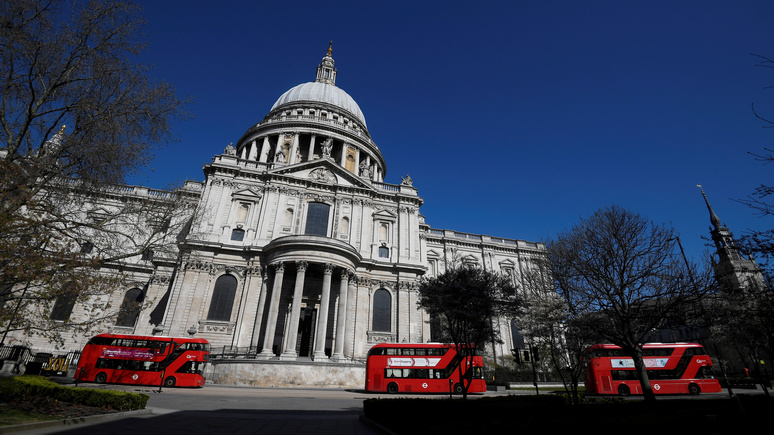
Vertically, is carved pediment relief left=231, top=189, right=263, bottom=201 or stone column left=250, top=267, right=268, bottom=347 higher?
carved pediment relief left=231, top=189, right=263, bottom=201

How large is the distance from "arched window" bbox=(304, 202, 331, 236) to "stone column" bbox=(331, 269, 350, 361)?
6.67m

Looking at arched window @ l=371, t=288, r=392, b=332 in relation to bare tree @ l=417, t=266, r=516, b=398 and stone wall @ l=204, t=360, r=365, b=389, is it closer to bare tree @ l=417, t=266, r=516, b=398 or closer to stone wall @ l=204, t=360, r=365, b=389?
stone wall @ l=204, t=360, r=365, b=389

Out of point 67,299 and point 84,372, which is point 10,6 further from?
point 84,372

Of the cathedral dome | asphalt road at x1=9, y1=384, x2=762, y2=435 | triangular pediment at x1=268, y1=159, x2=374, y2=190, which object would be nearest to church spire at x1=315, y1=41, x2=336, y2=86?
the cathedral dome

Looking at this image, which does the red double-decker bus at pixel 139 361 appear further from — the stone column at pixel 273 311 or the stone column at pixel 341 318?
the stone column at pixel 341 318

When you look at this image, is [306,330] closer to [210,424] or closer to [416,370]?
[416,370]

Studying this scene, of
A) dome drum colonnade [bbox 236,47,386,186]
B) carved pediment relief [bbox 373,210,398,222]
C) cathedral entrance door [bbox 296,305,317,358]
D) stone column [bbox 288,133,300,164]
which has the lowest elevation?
cathedral entrance door [bbox 296,305,317,358]

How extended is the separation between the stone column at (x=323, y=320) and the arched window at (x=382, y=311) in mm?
6097

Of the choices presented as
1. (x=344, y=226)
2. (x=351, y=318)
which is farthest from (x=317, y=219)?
(x=351, y=318)

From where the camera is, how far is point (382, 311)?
3259cm

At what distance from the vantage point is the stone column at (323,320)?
25.4 metres

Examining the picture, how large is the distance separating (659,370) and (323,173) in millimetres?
31751

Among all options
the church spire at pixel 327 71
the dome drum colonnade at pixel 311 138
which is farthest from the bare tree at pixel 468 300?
the church spire at pixel 327 71

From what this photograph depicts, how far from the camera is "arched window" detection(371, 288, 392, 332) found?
105 feet
